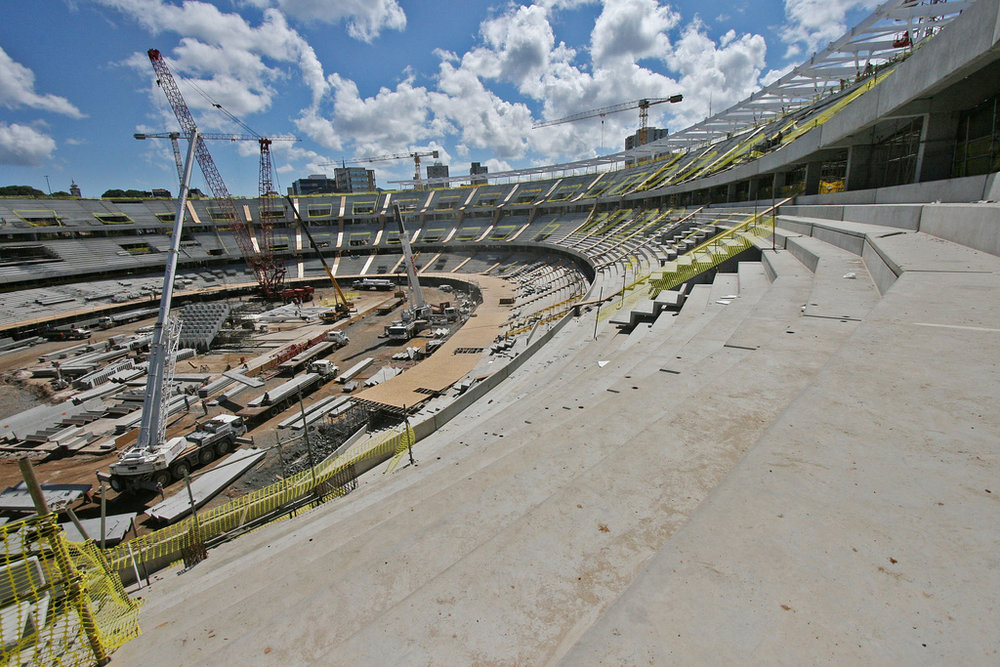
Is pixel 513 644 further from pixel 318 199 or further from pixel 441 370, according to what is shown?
pixel 318 199

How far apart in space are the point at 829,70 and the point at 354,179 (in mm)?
172075

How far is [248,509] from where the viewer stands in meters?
8.06

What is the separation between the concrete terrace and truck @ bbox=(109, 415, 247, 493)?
7.51 m

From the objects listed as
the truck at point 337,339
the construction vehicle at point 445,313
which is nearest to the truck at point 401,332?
the truck at point 337,339

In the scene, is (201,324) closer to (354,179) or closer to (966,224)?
(966,224)

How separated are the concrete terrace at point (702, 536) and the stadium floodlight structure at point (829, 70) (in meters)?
19.4

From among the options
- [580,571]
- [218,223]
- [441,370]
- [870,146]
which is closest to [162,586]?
[580,571]

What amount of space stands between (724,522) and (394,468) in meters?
6.98

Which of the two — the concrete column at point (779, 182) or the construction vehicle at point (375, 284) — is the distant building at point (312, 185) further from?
the concrete column at point (779, 182)

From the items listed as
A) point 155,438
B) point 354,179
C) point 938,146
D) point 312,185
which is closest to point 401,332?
point 155,438

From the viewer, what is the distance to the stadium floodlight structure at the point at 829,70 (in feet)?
71.2

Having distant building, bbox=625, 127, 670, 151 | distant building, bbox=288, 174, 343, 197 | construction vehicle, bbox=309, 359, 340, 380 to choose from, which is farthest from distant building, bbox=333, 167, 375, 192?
construction vehicle, bbox=309, 359, 340, 380

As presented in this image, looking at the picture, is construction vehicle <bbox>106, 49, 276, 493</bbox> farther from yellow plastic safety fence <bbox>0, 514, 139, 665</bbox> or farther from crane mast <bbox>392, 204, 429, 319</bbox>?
crane mast <bbox>392, 204, 429, 319</bbox>

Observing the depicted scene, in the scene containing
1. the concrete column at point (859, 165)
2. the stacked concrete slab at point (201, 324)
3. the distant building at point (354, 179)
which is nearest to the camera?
the concrete column at point (859, 165)
